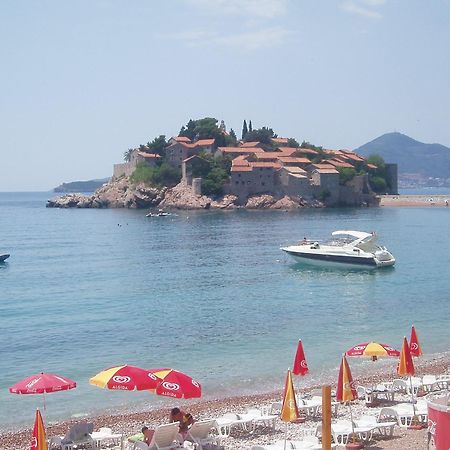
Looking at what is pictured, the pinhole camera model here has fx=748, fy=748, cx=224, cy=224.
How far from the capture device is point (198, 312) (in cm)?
3506

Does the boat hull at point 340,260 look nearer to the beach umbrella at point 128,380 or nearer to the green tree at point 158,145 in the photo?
the beach umbrella at point 128,380

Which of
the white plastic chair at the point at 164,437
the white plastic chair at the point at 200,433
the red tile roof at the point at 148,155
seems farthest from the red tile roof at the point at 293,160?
the white plastic chair at the point at 164,437

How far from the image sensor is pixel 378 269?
50.9m

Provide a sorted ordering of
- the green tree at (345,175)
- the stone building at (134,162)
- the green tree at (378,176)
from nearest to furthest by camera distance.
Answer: the green tree at (345,175) → the stone building at (134,162) → the green tree at (378,176)

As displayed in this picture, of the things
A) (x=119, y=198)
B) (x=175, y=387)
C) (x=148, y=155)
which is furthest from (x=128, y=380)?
(x=119, y=198)

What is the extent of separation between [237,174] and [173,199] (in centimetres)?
1308

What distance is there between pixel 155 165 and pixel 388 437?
131 m

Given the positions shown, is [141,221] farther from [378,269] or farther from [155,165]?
[378,269]

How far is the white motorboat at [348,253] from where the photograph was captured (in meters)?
51.1

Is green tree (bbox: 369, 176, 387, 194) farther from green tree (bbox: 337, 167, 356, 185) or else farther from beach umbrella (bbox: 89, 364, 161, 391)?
beach umbrella (bbox: 89, 364, 161, 391)

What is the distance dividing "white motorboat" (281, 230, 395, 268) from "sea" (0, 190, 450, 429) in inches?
26.9

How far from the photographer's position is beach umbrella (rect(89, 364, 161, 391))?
13945mm

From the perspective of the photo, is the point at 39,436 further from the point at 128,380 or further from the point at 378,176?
the point at 378,176

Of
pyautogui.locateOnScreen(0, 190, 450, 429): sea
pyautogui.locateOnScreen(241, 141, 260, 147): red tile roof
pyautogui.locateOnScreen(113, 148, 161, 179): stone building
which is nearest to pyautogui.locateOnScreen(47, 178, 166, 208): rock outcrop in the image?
pyautogui.locateOnScreen(113, 148, 161, 179): stone building
